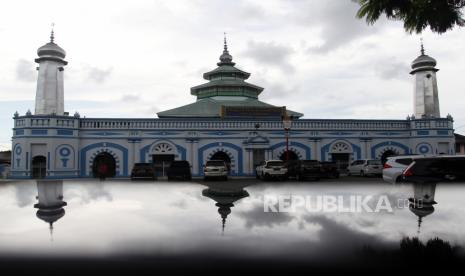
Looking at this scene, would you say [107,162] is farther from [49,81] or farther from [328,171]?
[328,171]

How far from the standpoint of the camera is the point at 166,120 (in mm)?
29391

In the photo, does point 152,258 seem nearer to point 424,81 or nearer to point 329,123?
point 329,123

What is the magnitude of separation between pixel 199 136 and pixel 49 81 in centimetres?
1382

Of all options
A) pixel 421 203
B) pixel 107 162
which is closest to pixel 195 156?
pixel 107 162

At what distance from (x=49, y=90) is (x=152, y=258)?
2932cm

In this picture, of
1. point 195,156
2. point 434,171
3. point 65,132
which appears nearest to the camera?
point 434,171

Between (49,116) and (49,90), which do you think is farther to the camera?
(49,90)

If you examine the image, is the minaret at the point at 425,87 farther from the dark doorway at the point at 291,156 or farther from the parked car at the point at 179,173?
the parked car at the point at 179,173

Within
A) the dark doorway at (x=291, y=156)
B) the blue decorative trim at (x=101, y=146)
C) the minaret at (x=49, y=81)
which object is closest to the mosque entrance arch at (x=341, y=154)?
the dark doorway at (x=291, y=156)

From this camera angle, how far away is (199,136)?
2948 centimetres

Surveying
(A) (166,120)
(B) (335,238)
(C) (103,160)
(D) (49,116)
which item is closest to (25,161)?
(D) (49,116)

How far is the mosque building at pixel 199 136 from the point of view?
88.5 ft

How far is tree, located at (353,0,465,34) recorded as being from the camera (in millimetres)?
7383

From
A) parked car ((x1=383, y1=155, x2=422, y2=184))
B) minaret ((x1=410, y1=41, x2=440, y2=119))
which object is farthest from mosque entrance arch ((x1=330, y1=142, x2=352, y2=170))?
parked car ((x1=383, y1=155, x2=422, y2=184))
